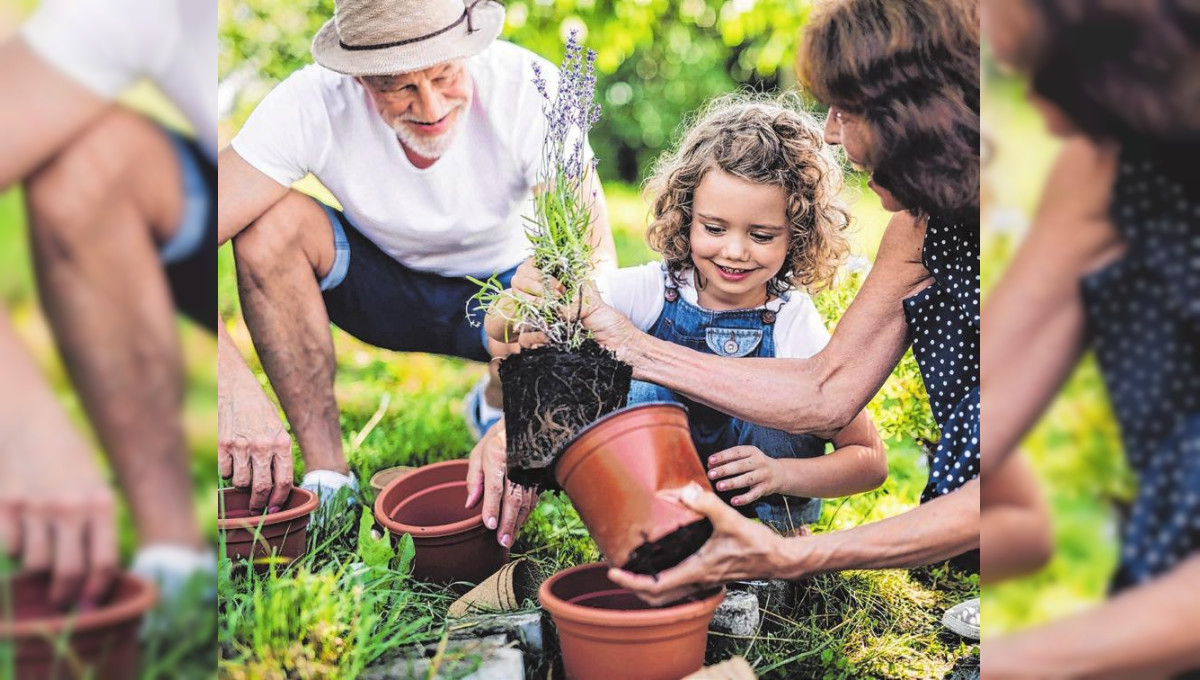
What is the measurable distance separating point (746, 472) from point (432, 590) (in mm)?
927

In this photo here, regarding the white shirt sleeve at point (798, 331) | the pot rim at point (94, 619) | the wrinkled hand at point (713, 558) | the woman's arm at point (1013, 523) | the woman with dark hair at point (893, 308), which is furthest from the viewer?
the white shirt sleeve at point (798, 331)

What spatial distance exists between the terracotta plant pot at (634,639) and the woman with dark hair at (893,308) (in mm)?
70

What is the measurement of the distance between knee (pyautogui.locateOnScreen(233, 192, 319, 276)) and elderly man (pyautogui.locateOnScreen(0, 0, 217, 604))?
0.95 metres

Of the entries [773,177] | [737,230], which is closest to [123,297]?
[737,230]

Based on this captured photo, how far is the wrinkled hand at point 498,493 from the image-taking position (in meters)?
2.63

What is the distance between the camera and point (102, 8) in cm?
170

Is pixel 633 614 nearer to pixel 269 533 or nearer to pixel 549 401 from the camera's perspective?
pixel 549 401

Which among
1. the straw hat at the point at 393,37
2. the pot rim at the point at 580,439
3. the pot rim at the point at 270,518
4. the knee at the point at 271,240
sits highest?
the straw hat at the point at 393,37

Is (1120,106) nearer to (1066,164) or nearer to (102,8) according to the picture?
(1066,164)

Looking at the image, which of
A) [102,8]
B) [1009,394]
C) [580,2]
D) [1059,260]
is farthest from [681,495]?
[580,2]

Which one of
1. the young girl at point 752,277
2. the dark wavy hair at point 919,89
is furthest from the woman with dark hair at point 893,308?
the young girl at point 752,277

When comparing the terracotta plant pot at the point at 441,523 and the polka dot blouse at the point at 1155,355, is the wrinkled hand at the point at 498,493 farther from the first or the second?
the polka dot blouse at the point at 1155,355

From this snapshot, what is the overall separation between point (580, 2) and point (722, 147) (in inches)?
67.6

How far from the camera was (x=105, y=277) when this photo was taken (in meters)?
1.73
